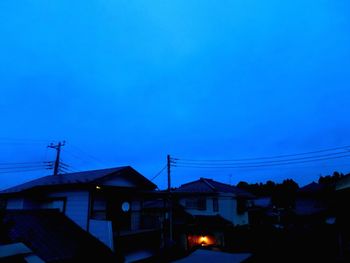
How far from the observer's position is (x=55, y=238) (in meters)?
13.0

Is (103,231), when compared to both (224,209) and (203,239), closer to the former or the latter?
(203,239)

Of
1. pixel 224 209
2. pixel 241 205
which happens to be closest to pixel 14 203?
pixel 224 209

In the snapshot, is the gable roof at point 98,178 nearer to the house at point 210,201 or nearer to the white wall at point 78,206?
the white wall at point 78,206

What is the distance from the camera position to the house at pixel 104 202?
587 inches

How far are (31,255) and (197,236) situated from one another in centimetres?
2098

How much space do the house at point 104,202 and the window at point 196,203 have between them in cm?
1266

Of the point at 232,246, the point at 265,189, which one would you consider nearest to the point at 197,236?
the point at 232,246

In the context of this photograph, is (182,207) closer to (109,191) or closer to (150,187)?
(150,187)

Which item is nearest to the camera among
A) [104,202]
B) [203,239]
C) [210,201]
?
[104,202]

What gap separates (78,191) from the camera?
50.9 feet

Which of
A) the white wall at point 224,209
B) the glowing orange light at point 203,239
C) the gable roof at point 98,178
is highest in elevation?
the gable roof at point 98,178

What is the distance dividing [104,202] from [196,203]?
16833 millimetres

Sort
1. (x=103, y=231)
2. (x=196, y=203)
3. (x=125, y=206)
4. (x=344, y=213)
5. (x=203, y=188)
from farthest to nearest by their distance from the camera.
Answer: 1. (x=203, y=188)
2. (x=196, y=203)
3. (x=125, y=206)
4. (x=103, y=231)
5. (x=344, y=213)

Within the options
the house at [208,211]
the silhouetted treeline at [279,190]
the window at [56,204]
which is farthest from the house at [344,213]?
the silhouetted treeline at [279,190]
